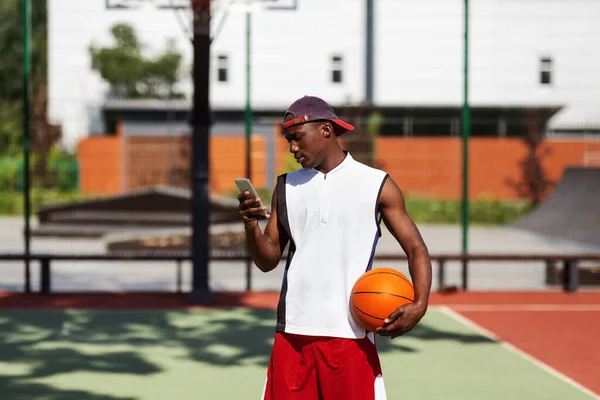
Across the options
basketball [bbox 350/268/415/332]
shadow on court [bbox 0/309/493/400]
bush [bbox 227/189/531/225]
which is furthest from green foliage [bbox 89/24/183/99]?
basketball [bbox 350/268/415/332]

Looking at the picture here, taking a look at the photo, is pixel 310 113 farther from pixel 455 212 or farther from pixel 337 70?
pixel 337 70

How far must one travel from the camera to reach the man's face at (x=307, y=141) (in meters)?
4.06

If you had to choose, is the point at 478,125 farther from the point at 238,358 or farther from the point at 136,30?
the point at 238,358

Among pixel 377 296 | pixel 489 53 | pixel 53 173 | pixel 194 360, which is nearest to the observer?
pixel 377 296

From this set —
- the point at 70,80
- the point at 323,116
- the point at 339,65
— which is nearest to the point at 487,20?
the point at 339,65

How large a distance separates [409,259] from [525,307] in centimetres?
787

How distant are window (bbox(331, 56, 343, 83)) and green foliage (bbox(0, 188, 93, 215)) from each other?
1244 cm

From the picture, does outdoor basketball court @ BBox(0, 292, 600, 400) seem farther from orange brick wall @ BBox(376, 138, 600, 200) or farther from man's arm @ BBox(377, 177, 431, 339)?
orange brick wall @ BBox(376, 138, 600, 200)

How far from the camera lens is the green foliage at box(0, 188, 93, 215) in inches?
1058

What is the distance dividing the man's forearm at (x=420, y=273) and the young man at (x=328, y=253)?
1 centimetres

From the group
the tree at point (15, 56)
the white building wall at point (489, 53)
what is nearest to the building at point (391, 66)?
the white building wall at point (489, 53)

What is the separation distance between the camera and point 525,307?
11602mm

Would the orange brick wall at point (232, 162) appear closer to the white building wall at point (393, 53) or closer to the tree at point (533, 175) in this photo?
the white building wall at point (393, 53)

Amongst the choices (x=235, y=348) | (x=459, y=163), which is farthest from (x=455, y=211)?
(x=235, y=348)
